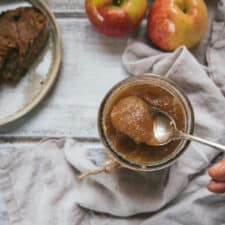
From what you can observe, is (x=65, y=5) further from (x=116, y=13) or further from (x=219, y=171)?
(x=219, y=171)

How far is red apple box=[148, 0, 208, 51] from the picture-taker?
40.9 inches

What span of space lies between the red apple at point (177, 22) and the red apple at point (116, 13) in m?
0.03

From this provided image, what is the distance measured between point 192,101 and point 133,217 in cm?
25

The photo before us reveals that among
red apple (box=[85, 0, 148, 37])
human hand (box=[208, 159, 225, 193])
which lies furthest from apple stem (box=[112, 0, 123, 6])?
human hand (box=[208, 159, 225, 193])

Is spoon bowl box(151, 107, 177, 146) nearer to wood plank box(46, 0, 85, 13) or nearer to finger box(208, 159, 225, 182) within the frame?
finger box(208, 159, 225, 182)

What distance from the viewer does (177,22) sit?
40.9 inches

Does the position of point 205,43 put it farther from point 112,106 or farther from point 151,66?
point 112,106

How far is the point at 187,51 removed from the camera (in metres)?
1.04

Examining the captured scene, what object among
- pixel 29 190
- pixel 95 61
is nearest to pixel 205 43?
pixel 95 61

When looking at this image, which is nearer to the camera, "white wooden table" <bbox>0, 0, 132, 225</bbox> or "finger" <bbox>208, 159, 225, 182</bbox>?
"finger" <bbox>208, 159, 225, 182</bbox>

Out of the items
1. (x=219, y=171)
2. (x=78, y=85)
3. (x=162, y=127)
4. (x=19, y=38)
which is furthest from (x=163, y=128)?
(x=19, y=38)

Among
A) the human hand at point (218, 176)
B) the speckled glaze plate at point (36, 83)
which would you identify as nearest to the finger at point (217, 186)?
the human hand at point (218, 176)

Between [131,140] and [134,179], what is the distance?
0.12 meters

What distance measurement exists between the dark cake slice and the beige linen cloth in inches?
6.2
